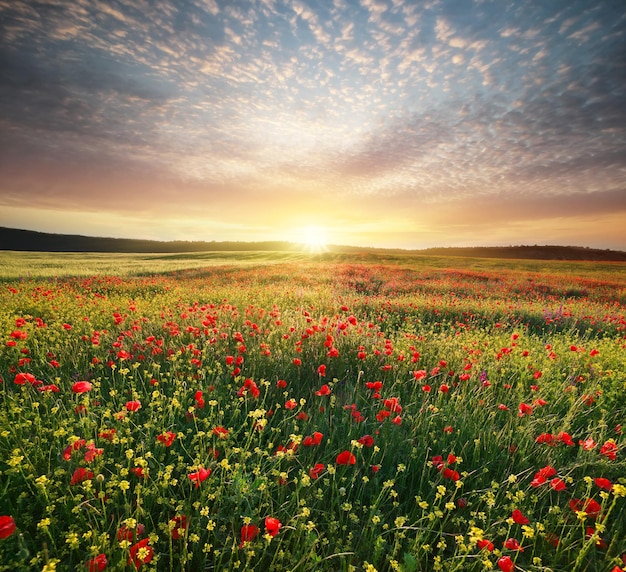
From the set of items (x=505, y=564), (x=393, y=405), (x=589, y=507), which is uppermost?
(x=393, y=405)

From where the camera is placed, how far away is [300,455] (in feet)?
8.72

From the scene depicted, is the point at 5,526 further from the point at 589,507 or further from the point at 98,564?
the point at 589,507

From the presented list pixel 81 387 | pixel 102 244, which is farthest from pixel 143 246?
pixel 81 387

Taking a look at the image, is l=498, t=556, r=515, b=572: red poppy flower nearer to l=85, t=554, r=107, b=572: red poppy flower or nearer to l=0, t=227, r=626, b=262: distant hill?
l=85, t=554, r=107, b=572: red poppy flower

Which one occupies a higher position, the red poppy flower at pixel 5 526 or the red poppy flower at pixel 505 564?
the red poppy flower at pixel 5 526

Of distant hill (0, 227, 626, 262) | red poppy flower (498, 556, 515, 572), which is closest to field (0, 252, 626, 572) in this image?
red poppy flower (498, 556, 515, 572)

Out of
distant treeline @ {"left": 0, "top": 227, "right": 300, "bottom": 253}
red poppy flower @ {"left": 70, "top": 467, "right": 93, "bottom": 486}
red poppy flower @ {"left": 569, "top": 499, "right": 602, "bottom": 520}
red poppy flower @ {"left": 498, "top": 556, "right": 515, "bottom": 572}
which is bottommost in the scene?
red poppy flower @ {"left": 569, "top": 499, "right": 602, "bottom": 520}

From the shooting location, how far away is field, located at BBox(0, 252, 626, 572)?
6.38 feet

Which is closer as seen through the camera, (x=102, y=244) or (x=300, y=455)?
(x=300, y=455)

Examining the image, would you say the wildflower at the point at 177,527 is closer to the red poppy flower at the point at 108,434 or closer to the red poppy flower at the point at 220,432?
the red poppy flower at the point at 220,432

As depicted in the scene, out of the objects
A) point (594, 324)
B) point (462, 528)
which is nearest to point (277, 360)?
point (462, 528)

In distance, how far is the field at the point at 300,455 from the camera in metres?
1.95

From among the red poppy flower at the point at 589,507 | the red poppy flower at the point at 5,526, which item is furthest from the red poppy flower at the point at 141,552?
the red poppy flower at the point at 589,507

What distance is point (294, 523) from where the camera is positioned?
207 centimetres
